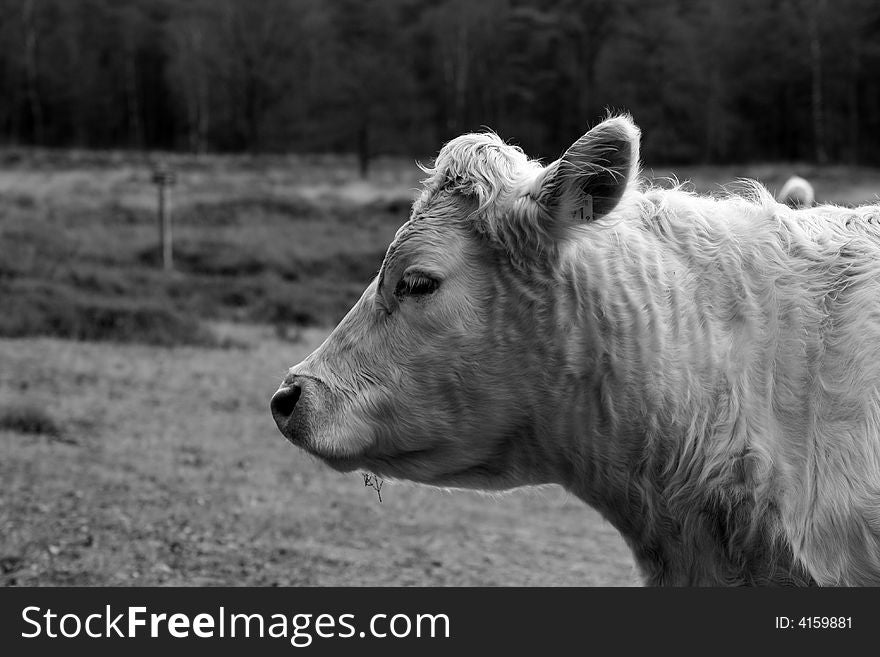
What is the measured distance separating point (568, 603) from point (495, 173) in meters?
1.32

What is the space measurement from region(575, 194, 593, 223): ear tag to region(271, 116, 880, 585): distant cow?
0.04 ft

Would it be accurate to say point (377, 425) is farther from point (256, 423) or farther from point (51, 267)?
point (51, 267)

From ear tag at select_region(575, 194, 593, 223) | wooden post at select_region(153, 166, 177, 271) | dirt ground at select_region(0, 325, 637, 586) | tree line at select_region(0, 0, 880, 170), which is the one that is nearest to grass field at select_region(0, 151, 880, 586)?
dirt ground at select_region(0, 325, 637, 586)

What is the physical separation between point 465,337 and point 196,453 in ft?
21.8

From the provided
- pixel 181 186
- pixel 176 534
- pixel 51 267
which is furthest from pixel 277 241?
pixel 176 534

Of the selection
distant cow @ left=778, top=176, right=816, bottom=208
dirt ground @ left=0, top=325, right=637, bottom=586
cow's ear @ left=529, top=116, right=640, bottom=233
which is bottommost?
dirt ground @ left=0, top=325, right=637, bottom=586

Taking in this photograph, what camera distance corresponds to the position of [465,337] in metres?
2.81

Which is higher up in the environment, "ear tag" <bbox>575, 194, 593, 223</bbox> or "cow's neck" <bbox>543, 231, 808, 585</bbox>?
"ear tag" <bbox>575, 194, 593, 223</bbox>

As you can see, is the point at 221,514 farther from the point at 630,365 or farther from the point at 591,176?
the point at 591,176

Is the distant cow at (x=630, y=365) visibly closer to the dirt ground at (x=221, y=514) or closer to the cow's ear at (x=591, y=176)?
the cow's ear at (x=591, y=176)

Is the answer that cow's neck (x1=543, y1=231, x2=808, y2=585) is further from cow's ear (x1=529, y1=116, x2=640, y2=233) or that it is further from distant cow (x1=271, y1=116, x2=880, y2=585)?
cow's ear (x1=529, y1=116, x2=640, y2=233)

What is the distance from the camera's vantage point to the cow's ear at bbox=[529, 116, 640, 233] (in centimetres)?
266

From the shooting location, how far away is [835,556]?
→ 8.13 ft

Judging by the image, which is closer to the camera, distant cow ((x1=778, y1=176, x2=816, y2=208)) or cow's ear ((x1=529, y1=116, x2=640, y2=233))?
cow's ear ((x1=529, y1=116, x2=640, y2=233))
